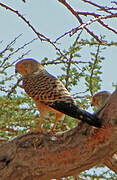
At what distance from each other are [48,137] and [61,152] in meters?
0.24

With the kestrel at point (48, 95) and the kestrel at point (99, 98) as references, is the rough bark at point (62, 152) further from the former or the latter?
the kestrel at point (99, 98)

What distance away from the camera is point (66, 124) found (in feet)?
16.5

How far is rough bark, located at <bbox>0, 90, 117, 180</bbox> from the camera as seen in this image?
11.1 feet

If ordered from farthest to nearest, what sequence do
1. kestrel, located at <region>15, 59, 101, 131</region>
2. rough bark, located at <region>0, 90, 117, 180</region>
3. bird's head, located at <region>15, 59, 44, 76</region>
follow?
bird's head, located at <region>15, 59, 44, 76</region>
kestrel, located at <region>15, 59, 101, 131</region>
rough bark, located at <region>0, 90, 117, 180</region>

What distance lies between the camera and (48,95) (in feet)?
14.3

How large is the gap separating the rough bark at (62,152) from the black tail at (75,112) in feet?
0.20

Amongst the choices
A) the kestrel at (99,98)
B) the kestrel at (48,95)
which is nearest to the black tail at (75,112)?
the kestrel at (48,95)

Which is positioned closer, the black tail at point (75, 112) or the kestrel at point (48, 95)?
the black tail at point (75, 112)

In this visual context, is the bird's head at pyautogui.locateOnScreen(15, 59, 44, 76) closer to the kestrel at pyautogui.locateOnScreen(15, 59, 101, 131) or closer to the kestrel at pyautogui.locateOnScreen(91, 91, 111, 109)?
the kestrel at pyautogui.locateOnScreen(15, 59, 101, 131)

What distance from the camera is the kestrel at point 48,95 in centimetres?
371

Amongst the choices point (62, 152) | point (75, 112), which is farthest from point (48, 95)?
point (62, 152)

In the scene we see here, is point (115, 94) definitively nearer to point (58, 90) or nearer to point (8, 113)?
point (58, 90)


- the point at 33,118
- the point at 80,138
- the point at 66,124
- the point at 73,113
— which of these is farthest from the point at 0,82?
the point at 80,138

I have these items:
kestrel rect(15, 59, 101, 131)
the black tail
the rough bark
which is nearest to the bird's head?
kestrel rect(15, 59, 101, 131)
